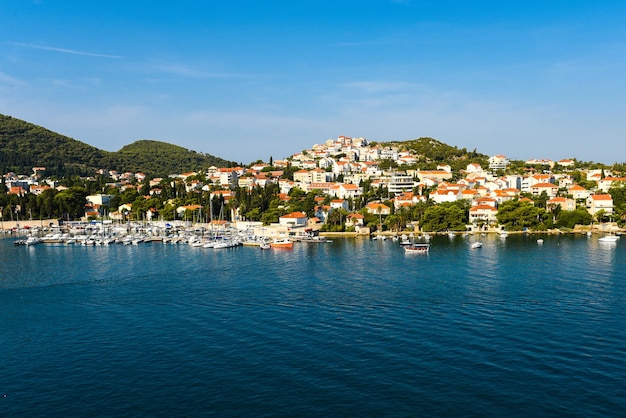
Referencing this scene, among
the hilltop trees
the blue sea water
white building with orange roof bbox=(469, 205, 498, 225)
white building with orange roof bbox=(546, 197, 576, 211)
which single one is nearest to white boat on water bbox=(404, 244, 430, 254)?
the blue sea water

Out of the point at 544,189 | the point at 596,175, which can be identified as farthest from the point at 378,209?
the point at 596,175

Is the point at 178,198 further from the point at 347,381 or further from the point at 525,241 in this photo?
the point at 347,381

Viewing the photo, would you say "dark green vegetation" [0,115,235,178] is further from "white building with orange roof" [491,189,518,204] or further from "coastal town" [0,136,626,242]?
"white building with orange roof" [491,189,518,204]

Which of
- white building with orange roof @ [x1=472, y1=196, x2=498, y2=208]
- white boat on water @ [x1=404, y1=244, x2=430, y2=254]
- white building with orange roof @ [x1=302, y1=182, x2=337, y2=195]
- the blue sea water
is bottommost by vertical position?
the blue sea water

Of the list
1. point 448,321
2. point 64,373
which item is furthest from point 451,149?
point 64,373

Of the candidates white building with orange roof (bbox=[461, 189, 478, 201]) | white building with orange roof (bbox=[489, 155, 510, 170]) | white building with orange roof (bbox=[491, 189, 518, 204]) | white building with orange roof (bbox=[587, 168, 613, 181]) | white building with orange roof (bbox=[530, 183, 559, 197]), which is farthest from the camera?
white building with orange roof (bbox=[489, 155, 510, 170])
